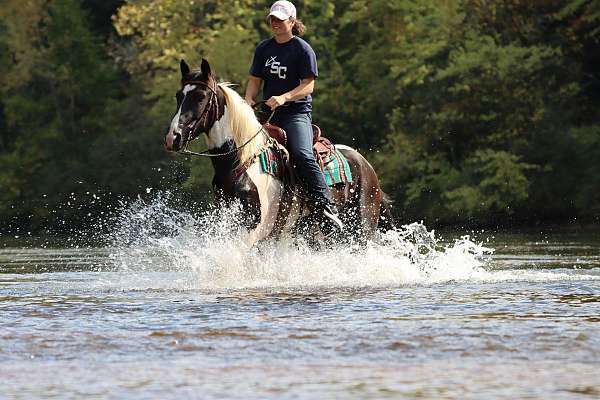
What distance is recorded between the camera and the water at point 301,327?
829 cm

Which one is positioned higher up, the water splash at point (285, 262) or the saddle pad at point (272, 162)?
the saddle pad at point (272, 162)

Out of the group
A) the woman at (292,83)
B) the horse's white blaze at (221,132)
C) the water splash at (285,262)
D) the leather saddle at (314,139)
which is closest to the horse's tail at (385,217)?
the water splash at (285,262)

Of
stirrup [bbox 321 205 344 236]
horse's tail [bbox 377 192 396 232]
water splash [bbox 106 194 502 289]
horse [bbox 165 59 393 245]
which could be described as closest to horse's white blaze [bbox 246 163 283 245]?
horse [bbox 165 59 393 245]

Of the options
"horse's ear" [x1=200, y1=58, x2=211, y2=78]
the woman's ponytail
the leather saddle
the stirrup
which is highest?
the woman's ponytail

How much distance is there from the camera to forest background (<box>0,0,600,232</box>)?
4447 centimetres

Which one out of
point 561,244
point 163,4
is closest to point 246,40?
point 163,4

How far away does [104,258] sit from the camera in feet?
80.2

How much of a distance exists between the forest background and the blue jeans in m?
17.4

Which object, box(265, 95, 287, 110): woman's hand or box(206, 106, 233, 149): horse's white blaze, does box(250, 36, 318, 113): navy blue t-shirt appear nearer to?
box(265, 95, 287, 110): woman's hand

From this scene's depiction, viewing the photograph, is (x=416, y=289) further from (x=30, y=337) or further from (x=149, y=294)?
(x=30, y=337)

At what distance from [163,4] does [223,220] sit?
4690 centimetres

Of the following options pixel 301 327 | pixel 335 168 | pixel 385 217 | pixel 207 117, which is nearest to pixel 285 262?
pixel 335 168

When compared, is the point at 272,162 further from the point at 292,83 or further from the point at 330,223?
the point at 330,223

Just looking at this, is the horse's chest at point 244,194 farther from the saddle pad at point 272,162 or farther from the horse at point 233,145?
the saddle pad at point 272,162
